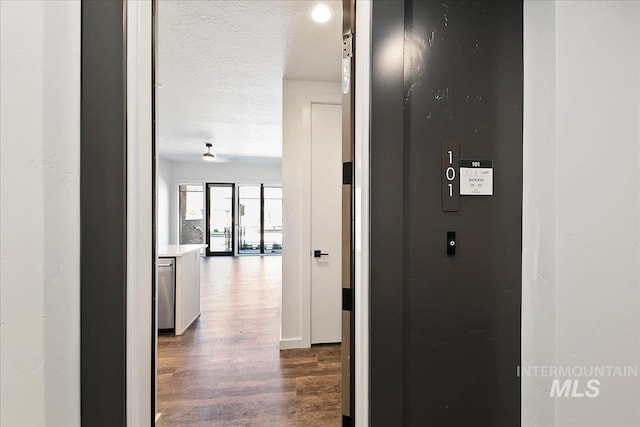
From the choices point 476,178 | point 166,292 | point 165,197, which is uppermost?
point 165,197

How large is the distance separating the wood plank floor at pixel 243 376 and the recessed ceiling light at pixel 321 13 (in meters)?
2.72

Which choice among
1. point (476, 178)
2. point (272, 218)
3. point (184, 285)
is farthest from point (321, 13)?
point (272, 218)

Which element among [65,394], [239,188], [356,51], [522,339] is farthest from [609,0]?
[239,188]

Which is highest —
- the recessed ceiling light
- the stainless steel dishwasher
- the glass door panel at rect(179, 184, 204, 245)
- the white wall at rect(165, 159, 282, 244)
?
the recessed ceiling light

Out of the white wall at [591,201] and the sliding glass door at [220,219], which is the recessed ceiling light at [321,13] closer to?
the white wall at [591,201]

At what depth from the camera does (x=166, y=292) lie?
3.47 meters

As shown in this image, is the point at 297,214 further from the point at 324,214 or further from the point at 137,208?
the point at 137,208

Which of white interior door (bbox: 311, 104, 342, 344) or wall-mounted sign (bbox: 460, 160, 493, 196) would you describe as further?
white interior door (bbox: 311, 104, 342, 344)

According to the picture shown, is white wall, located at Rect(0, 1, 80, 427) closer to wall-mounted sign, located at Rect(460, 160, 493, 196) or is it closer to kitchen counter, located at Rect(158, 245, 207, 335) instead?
wall-mounted sign, located at Rect(460, 160, 493, 196)

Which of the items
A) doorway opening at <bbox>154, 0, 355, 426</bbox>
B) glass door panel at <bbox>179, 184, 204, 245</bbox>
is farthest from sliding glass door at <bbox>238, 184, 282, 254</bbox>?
doorway opening at <bbox>154, 0, 355, 426</bbox>

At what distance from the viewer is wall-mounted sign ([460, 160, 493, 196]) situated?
4.33 ft

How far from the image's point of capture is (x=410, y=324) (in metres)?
1.29

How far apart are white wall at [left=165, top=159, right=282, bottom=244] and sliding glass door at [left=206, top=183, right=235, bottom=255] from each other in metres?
0.31

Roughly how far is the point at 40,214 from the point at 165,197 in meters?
8.64
